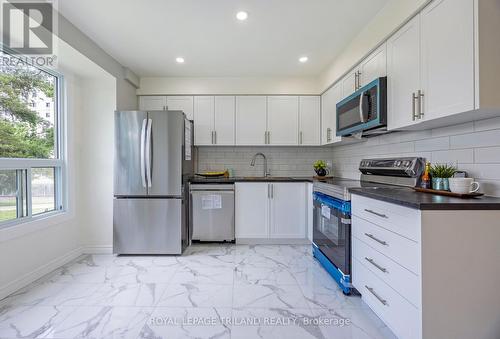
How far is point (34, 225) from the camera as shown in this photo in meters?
2.39

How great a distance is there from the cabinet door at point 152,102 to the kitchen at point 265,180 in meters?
0.02

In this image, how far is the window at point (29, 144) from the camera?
2.18m

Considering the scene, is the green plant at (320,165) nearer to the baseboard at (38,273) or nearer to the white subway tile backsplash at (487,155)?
the white subway tile backsplash at (487,155)

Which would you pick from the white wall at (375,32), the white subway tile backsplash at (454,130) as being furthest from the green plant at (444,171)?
the white wall at (375,32)

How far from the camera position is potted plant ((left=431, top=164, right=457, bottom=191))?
5.46 feet

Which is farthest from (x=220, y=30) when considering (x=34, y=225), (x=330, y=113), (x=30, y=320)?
(x=30, y=320)

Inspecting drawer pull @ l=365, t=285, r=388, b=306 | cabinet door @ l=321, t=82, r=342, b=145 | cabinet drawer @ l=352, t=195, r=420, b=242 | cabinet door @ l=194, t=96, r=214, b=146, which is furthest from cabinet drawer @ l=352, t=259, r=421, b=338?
cabinet door @ l=194, t=96, r=214, b=146

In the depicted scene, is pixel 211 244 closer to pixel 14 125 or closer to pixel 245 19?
pixel 14 125

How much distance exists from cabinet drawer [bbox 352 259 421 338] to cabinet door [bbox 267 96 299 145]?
2.16 meters

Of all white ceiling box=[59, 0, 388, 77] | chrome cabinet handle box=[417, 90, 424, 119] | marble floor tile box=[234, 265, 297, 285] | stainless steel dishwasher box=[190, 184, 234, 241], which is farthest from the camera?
stainless steel dishwasher box=[190, 184, 234, 241]

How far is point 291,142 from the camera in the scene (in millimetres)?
3773

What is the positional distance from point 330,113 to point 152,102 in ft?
8.55

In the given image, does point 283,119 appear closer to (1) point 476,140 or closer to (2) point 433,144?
(2) point 433,144

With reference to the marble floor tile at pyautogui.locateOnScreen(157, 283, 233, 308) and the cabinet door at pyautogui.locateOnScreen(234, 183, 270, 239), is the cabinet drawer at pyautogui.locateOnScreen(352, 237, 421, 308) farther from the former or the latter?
the cabinet door at pyautogui.locateOnScreen(234, 183, 270, 239)
